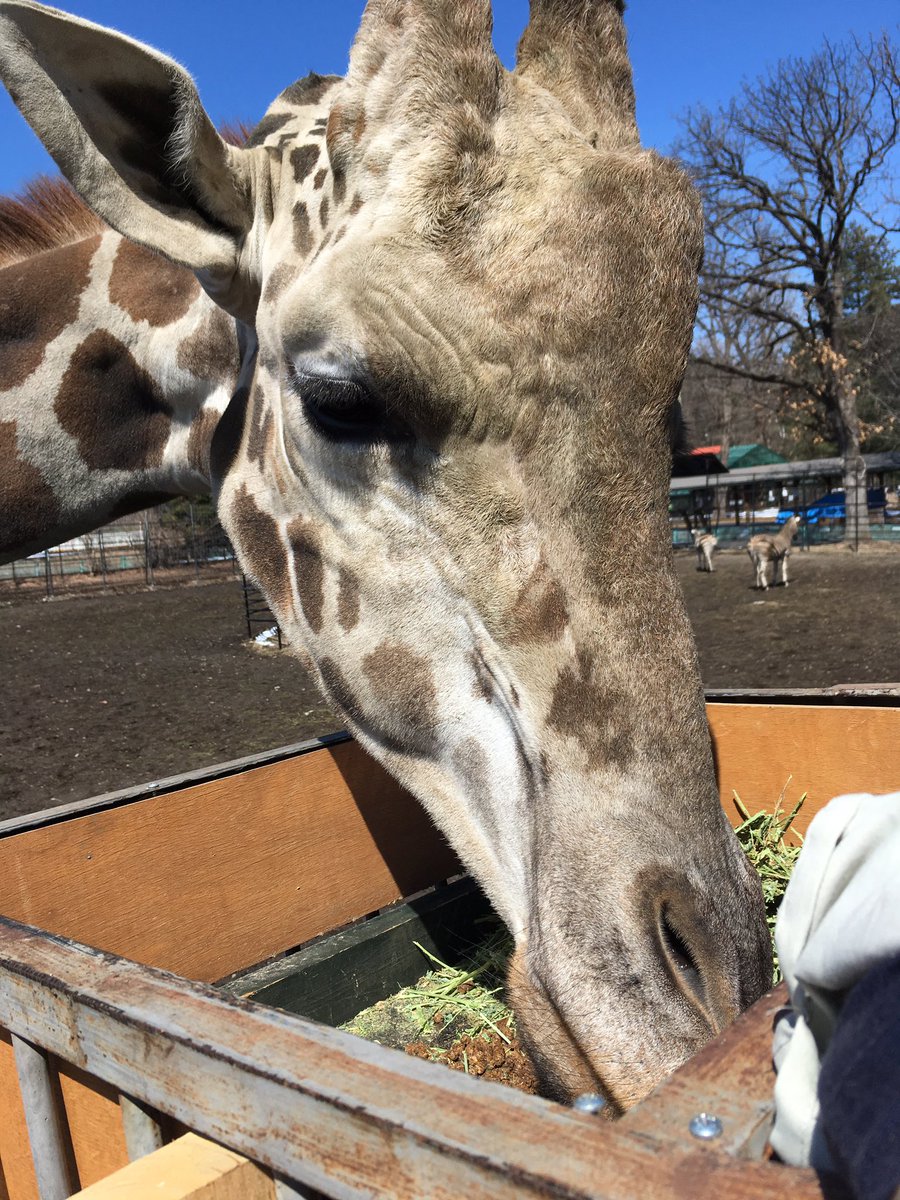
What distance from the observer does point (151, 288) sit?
269 cm

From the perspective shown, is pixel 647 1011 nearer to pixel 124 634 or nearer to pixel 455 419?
pixel 455 419

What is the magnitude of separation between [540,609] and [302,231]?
1.10 m

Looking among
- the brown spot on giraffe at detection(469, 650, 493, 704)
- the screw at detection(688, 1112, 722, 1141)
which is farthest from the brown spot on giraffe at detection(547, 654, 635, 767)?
the screw at detection(688, 1112, 722, 1141)

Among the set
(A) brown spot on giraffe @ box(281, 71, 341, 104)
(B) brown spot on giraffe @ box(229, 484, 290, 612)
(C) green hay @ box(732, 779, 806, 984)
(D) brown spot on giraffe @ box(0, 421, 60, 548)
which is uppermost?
(A) brown spot on giraffe @ box(281, 71, 341, 104)

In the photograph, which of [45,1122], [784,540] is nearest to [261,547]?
[45,1122]

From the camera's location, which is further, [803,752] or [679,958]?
[803,752]

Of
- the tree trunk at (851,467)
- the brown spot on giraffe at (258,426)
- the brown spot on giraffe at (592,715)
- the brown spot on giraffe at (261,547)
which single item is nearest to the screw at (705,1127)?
the brown spot on giraffe at (592,715)

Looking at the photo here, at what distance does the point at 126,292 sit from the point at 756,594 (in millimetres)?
17061

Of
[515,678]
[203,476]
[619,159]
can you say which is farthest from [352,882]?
[619,159]

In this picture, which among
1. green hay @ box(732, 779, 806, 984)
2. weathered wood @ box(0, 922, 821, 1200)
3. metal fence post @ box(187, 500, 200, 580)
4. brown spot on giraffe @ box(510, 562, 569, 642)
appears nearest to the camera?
weathered wood @ box(0, 922, 821, 1200)

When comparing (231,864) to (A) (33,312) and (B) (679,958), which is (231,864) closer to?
(B) (679,958)

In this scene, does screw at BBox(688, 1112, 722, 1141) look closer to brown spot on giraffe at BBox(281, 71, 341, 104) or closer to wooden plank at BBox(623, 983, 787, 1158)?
wooden plank at BBox(623, 983, 787, 1158)

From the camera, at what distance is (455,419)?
1.57 m

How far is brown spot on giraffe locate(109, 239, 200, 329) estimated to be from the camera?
263cm
